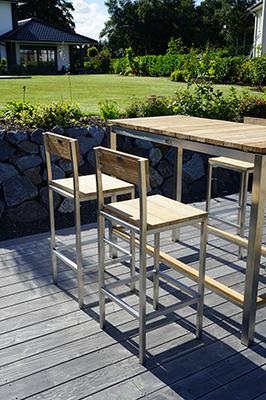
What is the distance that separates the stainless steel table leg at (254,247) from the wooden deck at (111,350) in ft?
0.42

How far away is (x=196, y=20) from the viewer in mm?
38250

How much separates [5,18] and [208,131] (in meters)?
30.5

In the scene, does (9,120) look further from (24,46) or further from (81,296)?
(24,46)

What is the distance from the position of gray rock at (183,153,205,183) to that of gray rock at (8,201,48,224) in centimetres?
184

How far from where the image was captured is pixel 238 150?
231cm

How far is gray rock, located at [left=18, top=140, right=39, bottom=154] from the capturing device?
181 inches

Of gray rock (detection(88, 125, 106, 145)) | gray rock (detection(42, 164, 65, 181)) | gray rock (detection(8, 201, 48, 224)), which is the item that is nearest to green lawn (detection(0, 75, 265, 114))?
gray rock (detection(88, 125, 106, 145))

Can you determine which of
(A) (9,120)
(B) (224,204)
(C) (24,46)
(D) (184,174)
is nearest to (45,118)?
(A) (9,120)

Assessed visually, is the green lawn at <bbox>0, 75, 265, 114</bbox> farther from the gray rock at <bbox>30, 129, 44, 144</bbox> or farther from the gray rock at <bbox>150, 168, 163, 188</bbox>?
the gray rock at <bbox>30, 129, 44, 144</bbox>

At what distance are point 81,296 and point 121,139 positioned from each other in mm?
2824

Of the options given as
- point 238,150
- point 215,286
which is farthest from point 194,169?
point 238,150

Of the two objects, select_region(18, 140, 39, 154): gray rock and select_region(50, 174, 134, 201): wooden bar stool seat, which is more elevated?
select_region(50, 174, 134, 201): wooden bar stool seat

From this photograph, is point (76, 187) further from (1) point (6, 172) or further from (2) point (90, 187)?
(1) point (6, 172)

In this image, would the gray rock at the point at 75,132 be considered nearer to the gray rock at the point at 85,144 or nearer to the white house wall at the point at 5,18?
the gray rock at the point at 85,144
